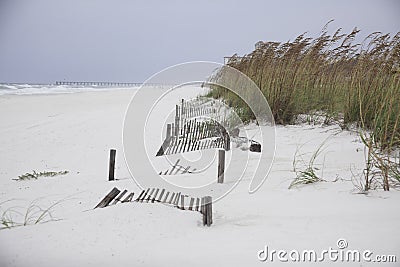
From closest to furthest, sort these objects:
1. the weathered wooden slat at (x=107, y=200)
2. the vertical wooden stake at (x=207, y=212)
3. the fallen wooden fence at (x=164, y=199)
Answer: the vertical wooden stake at (x=207, y=212)
the fallen wooden fence at (x=164, y=199)
the weathered wooden slat at (x=107, y=200)

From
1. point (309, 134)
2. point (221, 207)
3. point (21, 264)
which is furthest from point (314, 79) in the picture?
point (21, 264)

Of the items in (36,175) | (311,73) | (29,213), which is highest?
(311,73)

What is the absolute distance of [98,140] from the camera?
5773mm

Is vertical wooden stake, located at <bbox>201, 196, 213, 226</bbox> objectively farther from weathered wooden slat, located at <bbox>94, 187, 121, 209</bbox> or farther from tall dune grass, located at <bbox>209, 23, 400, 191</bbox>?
tall dune grass, located at <bbox>209, 23, 400, 191</bbox>

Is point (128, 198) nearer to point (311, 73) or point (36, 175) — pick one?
point (36, 175)

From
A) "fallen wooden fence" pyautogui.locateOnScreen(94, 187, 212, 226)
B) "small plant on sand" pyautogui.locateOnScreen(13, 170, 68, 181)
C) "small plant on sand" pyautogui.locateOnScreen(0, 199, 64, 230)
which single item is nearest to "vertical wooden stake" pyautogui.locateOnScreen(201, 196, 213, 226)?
"fallen wooden fence" pyautogui.locateOnScreen(94, 187, 212, 226)

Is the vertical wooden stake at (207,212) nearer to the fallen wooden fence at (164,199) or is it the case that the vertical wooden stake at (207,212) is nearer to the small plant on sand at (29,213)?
the fallen wooden fence at (164,199)

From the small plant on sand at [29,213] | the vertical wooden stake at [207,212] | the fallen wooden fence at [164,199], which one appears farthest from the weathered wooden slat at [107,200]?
the vertical wooden stake at [207,212]

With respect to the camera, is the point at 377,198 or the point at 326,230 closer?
the point at 326,230

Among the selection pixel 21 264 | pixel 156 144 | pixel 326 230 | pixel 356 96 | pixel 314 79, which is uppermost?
pixel 314 79

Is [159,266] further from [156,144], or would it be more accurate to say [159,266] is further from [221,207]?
[156,144]

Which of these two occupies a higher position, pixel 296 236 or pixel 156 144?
pixel 156 144

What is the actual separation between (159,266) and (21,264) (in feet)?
1.99

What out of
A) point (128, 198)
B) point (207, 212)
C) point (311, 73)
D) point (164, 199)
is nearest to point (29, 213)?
point (128, 198)
